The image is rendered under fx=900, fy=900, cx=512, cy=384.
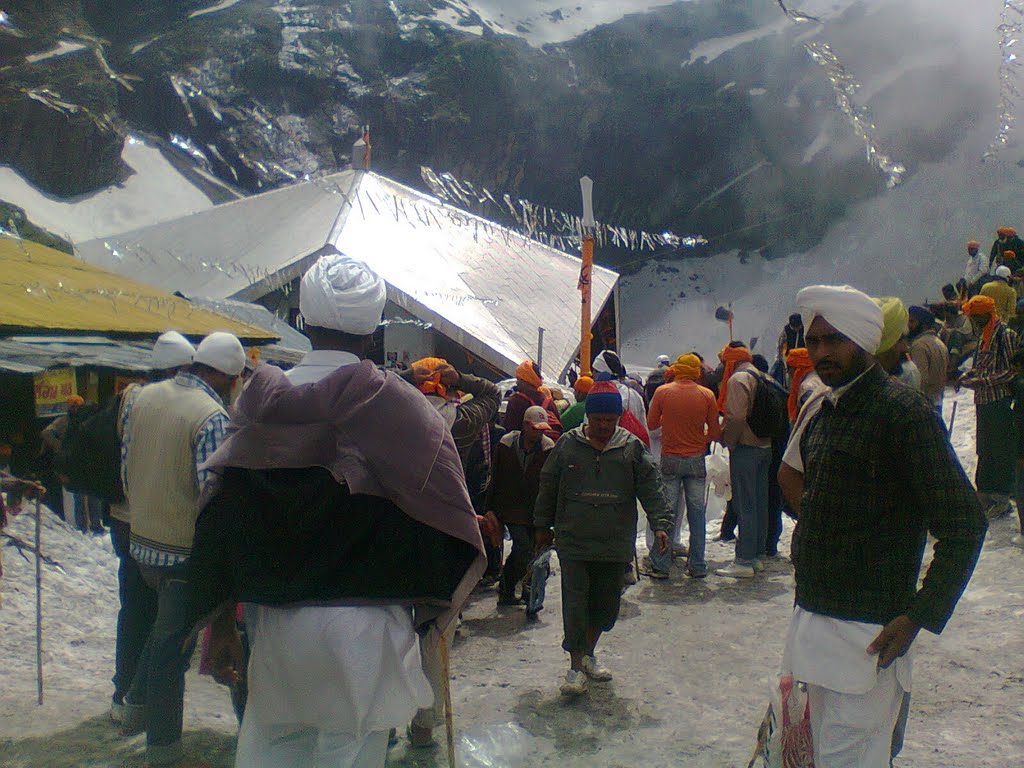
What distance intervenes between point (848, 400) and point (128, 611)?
2.81m

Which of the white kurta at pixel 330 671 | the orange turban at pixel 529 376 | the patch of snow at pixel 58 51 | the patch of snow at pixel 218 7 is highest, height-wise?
the patch of snow at pixel 218 7

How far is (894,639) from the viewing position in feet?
7.05

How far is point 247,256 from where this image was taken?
43.8 ft

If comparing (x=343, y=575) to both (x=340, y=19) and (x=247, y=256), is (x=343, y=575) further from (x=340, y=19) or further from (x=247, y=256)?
(x=340, y=19)

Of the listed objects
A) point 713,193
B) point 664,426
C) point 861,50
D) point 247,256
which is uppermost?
point 861,50

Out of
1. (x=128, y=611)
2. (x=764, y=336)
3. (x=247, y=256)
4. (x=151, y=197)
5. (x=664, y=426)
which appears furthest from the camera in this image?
(x=151, y=197)

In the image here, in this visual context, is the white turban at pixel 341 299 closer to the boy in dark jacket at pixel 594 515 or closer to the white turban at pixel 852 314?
the white turban at pixel 852 314

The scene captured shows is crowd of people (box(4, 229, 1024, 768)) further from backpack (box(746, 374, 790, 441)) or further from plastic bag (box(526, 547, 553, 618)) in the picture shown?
backpack (box(746, 374, 790, 441))

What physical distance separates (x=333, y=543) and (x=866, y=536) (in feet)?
4.25

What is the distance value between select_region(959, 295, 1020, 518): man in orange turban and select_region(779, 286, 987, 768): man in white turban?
15.0 ft

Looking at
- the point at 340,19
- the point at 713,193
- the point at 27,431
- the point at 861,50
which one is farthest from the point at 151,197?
Result: the point at 27,431

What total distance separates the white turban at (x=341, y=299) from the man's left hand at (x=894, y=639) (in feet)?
4.68

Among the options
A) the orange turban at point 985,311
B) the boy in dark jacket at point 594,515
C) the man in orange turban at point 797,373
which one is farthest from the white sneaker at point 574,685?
the orange turban at point 985,311

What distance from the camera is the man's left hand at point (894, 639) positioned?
2141mm
